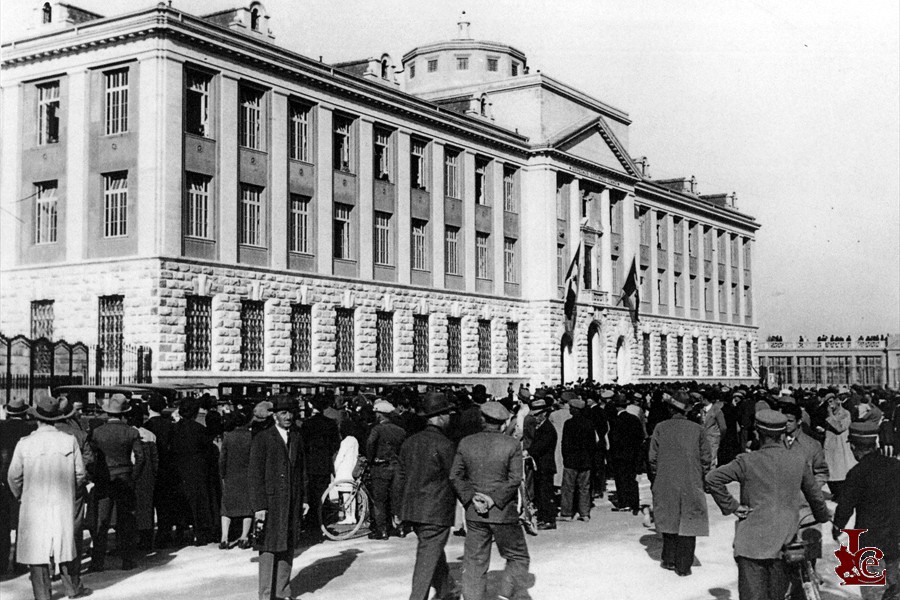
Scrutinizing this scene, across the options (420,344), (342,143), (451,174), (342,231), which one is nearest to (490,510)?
(342,231)

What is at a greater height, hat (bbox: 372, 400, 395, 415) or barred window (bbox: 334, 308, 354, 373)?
barred window (bbox: 334, 308, 354, 373)

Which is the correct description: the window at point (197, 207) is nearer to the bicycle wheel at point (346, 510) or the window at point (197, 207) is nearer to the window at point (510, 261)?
the bicycle wheel at point (346, 510)

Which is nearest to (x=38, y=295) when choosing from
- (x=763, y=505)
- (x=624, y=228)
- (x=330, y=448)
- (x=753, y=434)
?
(x=330, y=448)

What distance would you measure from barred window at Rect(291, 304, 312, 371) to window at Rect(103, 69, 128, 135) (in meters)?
7.76

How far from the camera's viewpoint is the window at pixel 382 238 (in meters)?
37.2

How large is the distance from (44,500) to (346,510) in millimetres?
5543

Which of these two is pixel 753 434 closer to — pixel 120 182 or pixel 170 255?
pixel 170 255

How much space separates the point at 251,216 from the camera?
1235 inches

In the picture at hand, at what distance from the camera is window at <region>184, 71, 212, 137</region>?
29.2m

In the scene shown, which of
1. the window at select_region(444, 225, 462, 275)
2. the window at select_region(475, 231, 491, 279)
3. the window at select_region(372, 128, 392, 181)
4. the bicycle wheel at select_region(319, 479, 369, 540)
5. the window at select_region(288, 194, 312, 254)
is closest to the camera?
the bicycle wheel at select_region(319, 479, 369, 540)

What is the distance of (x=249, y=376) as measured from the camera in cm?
2969

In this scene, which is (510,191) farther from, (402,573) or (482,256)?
(402,573)

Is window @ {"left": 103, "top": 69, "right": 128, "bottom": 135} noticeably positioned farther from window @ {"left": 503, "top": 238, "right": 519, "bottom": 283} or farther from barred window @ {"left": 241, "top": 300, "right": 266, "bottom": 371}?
window @ {"left": 503, "top": 238, "right": 519, "bottom": 283}

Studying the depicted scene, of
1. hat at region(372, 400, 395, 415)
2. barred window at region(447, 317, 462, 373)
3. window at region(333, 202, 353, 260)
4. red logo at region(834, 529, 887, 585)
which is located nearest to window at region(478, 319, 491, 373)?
barred window at region(447, 317, 462, 373)
